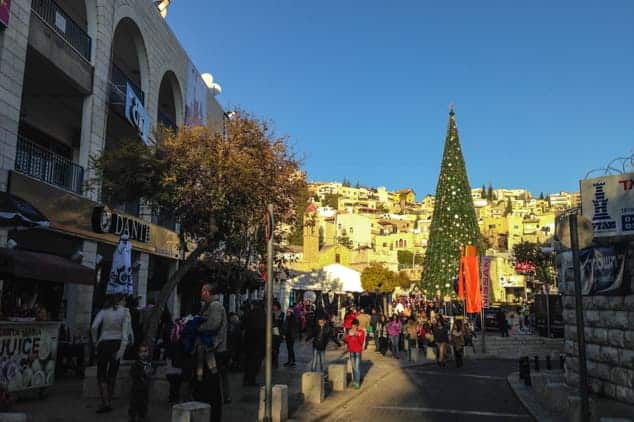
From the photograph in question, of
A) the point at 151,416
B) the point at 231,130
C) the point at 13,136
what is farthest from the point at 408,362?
the point at 13,136

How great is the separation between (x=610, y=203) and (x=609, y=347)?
9.47 ft

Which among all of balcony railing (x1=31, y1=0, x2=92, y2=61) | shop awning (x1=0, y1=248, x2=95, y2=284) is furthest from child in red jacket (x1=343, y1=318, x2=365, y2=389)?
balcony railing (x1=31, y1=0, x2=92, y2=61)

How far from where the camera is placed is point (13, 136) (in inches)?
521

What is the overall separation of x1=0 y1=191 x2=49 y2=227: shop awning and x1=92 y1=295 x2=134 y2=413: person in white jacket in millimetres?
2886

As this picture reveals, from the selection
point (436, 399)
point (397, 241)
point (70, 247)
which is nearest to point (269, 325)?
point (436, 399)

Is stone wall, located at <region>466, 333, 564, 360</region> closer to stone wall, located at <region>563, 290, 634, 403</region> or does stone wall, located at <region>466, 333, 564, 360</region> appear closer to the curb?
the curb

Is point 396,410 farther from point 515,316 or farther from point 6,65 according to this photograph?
point 515,316

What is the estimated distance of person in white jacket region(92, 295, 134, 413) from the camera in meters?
8.80

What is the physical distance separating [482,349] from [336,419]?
52.4ft

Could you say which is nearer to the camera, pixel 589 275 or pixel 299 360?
pixel 589 275

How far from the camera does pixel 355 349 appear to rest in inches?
532

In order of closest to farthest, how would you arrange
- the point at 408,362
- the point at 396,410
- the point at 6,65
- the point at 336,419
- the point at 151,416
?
the point at 151,416, the point at 336,419, the point at 396,410, the point at 6,65, the point at 408,362

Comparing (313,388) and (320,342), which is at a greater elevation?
(320,342)

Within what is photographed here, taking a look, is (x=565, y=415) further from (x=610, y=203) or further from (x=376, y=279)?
(x=376, y=279)
